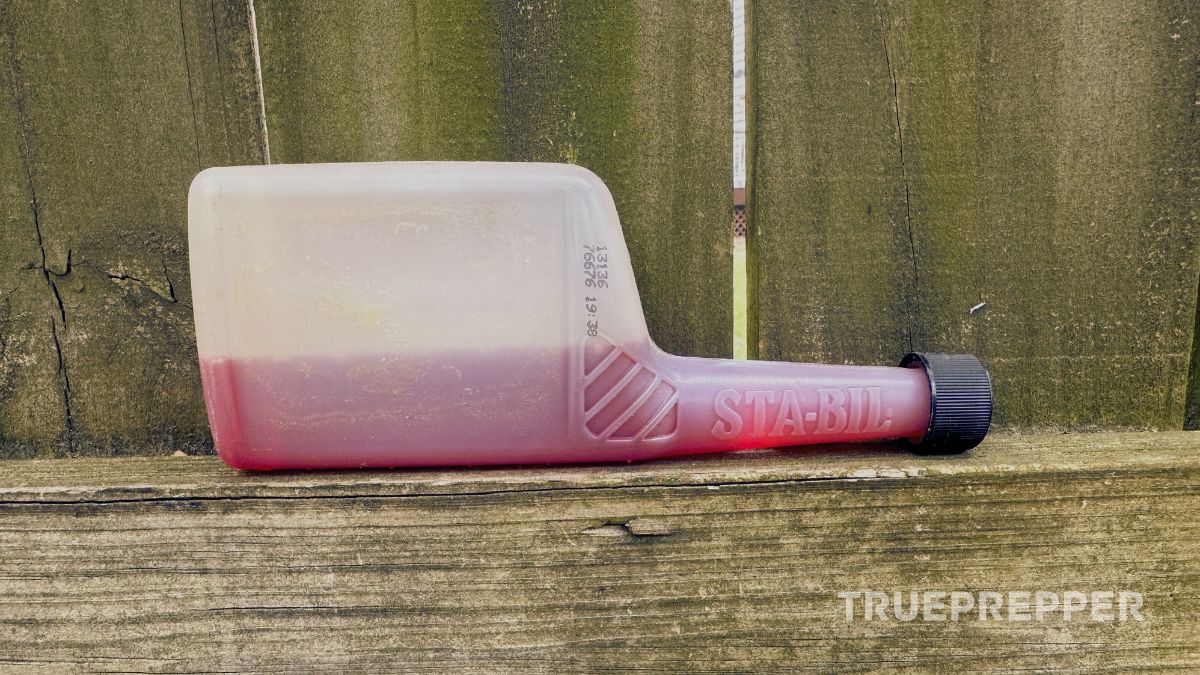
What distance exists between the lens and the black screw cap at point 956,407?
57 cm

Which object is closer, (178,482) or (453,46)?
(178,482)

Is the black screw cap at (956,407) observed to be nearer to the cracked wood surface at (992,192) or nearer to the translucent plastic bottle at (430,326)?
the translucent plastic bottle at (430,326)

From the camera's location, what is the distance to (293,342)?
0.52 metres

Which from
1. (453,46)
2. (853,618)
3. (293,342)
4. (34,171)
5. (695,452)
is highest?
(453,46)

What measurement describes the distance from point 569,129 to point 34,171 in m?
0.53

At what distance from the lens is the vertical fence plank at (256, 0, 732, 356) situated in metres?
0.68

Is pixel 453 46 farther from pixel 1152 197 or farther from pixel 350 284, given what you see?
pixel 1152 197

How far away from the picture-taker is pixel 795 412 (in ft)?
1.88

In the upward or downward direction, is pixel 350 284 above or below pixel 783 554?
above

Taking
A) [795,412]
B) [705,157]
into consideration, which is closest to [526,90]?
[705,157]

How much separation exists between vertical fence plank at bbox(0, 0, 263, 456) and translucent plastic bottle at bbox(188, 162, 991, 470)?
8.1 inches

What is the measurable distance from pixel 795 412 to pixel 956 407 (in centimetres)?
13

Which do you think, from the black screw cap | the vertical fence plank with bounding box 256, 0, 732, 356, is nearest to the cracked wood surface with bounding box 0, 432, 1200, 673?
the black screw cap

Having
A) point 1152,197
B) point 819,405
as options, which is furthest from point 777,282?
point 1152,197
